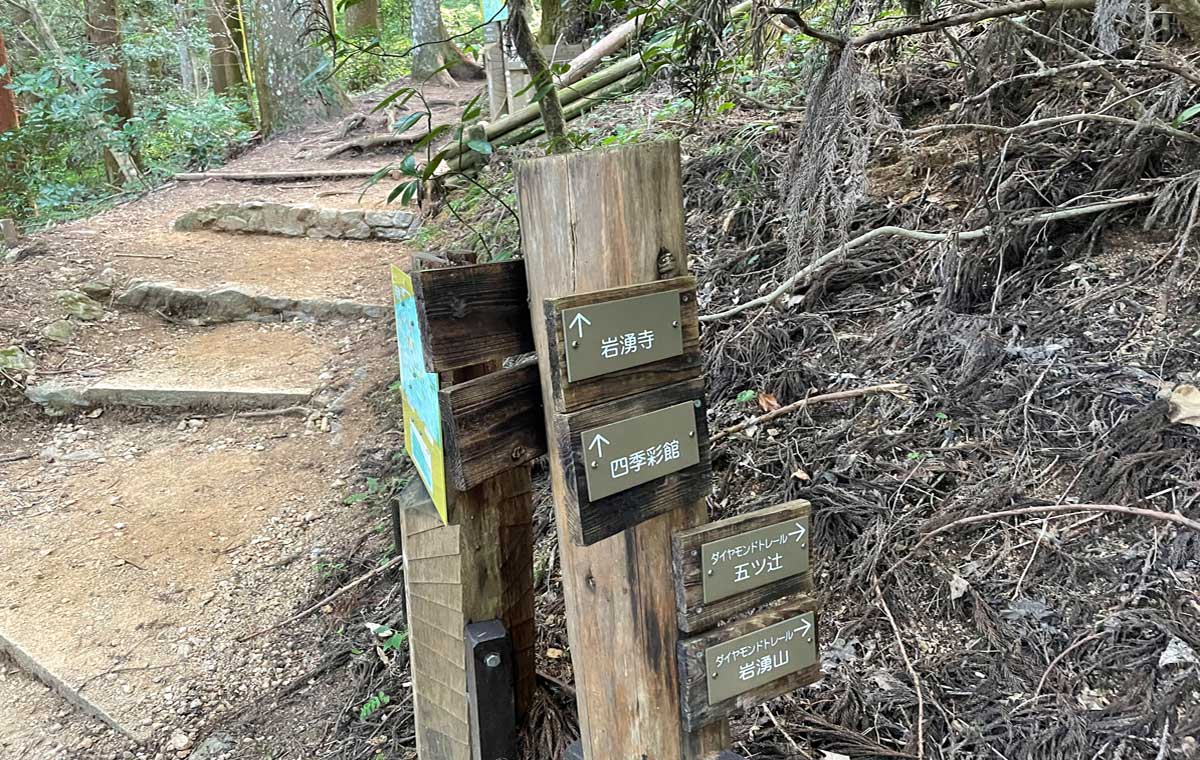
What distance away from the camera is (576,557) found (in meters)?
1.70

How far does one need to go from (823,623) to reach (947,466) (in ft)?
2.47

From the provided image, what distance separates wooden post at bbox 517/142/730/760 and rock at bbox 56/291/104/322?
6066 mm

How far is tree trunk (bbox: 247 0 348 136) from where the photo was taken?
36.5 ft

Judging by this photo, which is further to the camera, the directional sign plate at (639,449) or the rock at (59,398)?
the rock at (59,398)

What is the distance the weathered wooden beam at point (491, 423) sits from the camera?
5.37 feet

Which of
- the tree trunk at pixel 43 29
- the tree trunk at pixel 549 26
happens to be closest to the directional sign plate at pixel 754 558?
the tree trunk at pixel 549 26

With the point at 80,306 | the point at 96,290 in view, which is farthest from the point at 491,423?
the point at 96,290

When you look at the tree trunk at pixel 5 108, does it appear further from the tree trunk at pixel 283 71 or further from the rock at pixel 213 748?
the rock at pixel 213 748

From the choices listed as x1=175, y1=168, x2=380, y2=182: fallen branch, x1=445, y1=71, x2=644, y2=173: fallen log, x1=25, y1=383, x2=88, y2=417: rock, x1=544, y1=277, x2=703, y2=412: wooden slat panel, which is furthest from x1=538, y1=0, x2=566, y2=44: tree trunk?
x1=544, y1=277, x2=703, y2=412: wooden slat panel

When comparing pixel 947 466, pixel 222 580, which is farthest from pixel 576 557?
pixel 222 580

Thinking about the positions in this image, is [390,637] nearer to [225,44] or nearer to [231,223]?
[231,223]

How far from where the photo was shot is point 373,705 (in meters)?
2.88

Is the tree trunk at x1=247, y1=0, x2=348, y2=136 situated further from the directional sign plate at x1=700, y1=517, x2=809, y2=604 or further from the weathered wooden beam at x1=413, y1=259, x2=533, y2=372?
the directional sign plate at x1=700, y1=517, x2=809, y2=604

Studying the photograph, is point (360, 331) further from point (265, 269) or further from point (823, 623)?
point (823, 623)
